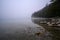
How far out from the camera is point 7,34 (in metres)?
1.37

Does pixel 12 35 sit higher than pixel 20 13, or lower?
lower

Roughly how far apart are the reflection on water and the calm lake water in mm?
53

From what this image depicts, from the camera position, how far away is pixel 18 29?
54.4 inches

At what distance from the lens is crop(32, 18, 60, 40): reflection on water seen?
4.27 ft

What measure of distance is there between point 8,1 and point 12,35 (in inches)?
18.1

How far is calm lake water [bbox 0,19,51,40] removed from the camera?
53.3 inches

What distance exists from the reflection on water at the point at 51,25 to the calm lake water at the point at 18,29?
53 millimetres

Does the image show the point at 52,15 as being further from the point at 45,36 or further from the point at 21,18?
the point at 21,18

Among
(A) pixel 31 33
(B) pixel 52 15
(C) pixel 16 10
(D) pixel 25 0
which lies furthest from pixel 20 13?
(B) pixel 52 15

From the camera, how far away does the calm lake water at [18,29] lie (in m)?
1.35

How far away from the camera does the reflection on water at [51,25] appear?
4.27ft

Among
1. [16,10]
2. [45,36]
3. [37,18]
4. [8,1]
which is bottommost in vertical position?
[45,36]

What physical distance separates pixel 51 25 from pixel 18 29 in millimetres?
433

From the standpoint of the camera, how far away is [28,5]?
4.56ft
